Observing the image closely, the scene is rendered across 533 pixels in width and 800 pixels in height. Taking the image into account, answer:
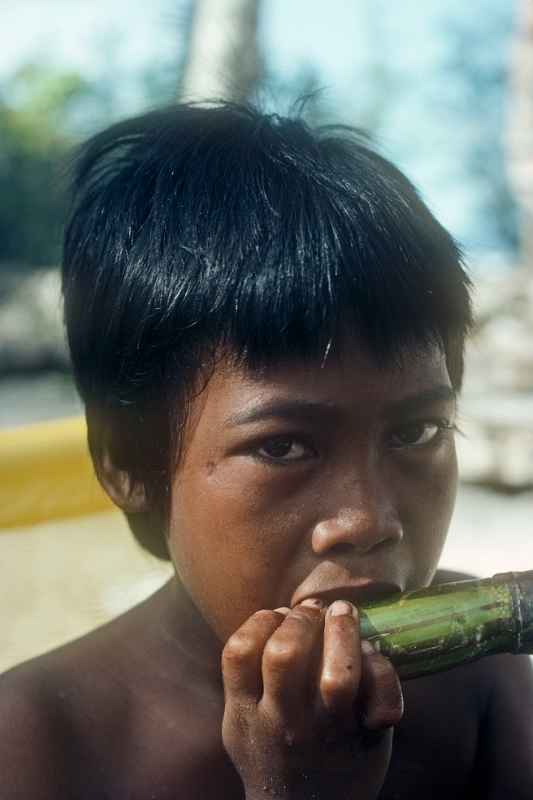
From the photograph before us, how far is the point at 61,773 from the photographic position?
5.10ft

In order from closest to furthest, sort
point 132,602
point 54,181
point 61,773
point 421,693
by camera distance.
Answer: point 61,773 < point 421,693 < point 54,181 < point 132,602

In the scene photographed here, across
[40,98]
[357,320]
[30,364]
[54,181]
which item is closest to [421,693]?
[357,320]

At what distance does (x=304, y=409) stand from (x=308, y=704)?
0.36 meters

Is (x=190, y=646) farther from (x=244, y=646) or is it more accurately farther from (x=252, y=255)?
(x=252, y=255)

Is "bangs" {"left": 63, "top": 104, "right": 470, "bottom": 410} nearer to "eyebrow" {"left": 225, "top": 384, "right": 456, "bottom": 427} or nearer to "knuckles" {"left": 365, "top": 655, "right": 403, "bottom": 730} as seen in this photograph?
"eyebrow" {"left": 225, "top": 384, "right": 456, "bottom": 427}

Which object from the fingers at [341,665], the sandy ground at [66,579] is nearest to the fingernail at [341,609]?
the fingers at [341,665]

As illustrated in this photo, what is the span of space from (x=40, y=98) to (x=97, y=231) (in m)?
11.7

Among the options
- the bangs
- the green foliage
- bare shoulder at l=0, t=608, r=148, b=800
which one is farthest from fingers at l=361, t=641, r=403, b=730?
the green foliage

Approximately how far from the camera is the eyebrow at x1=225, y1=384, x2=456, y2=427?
4.50 ft

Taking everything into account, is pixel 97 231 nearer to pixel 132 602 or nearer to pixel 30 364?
pixel 132 602

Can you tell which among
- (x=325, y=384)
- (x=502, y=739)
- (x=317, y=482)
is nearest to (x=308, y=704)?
(x=317, y=482)

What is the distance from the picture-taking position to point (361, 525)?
1320 mm

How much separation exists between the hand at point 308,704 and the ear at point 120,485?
1.45ft

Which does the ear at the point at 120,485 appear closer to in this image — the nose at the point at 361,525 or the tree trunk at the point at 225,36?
the nose at the point at 361,525
